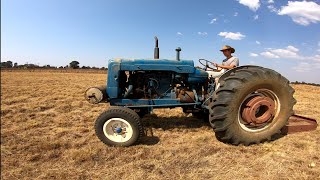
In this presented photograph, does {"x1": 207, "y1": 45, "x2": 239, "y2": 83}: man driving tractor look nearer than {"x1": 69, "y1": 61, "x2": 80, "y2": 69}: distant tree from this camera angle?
Yes

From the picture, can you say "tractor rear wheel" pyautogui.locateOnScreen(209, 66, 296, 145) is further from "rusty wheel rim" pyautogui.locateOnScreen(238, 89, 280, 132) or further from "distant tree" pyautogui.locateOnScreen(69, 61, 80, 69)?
"distant tree" pyautogui.locateOnScreen(69, 61, 80, 69)

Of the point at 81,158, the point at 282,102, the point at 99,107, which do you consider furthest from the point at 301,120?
the point at 99,107

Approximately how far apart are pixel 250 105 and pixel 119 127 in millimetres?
2439

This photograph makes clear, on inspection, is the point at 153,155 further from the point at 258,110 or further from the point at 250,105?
the point at 258,110

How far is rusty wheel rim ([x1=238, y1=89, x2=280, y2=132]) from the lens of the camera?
545cm

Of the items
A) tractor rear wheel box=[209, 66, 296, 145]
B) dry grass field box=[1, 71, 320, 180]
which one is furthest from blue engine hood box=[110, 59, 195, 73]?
dry grass field box=[1, 71, 320, 180]

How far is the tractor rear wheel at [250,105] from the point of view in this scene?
16.9 feet

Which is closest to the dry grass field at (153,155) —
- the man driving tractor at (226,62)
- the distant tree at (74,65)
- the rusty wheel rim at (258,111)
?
the rusty wheel rim at (258,111)

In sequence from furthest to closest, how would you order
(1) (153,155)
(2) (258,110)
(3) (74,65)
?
(3) (74,65) → (2) (258,110) → (1) (153,155)

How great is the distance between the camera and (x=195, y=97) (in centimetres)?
624

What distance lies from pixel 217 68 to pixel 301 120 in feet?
7.27

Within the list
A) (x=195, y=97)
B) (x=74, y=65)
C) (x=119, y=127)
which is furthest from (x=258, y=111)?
(x=74, y=65)

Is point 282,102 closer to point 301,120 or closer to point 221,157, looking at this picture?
point 301,120

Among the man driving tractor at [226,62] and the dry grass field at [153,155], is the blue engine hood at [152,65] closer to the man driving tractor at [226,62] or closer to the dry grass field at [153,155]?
the man driving tractor at [226,62]
